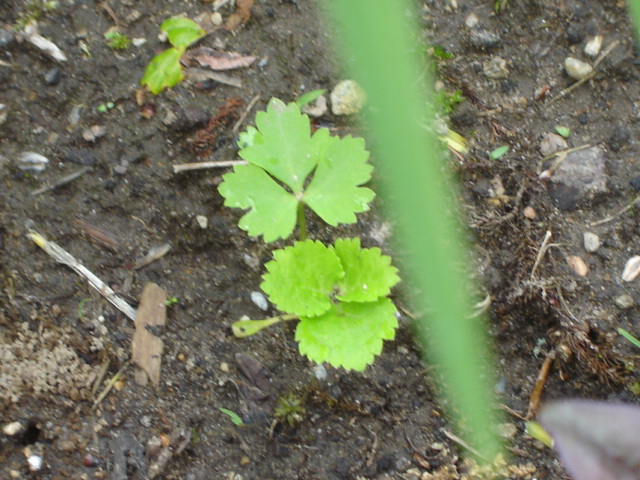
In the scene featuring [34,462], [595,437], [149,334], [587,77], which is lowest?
[34,462]

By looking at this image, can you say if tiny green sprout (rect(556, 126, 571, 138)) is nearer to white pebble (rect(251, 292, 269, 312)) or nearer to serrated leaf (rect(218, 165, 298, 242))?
serrated leaf (rect(218, 165, 298, 242))

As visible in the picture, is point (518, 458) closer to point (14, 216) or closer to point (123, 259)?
point (123, 259)

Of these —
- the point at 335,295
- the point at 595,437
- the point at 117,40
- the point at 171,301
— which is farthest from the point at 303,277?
the point at 595,437

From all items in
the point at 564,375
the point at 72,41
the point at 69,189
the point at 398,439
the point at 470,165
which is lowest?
the point at 398,439

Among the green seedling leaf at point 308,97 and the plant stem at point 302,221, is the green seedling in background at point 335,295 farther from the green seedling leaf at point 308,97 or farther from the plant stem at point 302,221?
the green seedling leaf at point 308,97

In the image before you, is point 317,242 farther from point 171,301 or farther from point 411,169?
point 411,169

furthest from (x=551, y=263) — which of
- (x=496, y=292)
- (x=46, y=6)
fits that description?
(x=46, y=6)
